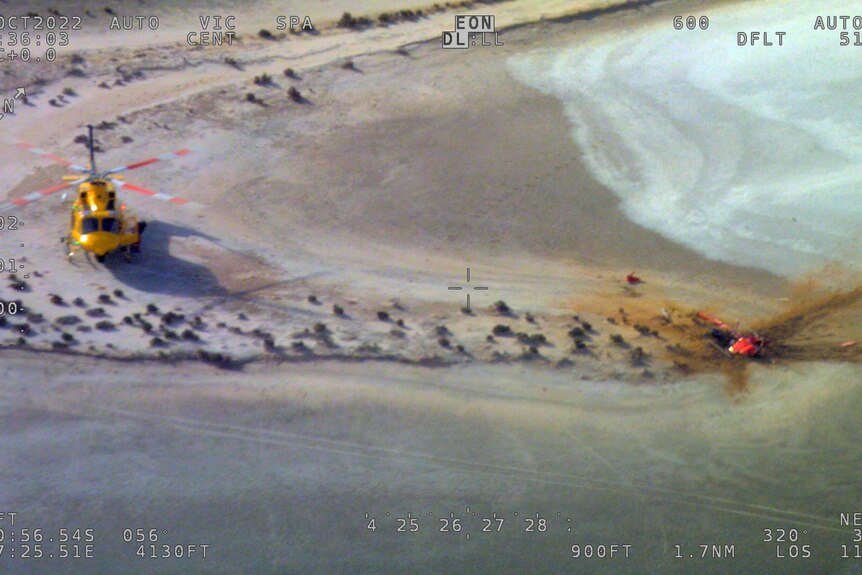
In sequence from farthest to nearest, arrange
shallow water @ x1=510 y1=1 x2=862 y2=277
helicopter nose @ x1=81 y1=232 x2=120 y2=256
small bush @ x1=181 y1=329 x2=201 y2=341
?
shallow water @ x1=510 y1=1 x2=862 y2=277 → helicopter nose @ x1=81 y1=232 x2=120 y2=256 → small bush @ x1=181 y1=329 x2=201 y2=341

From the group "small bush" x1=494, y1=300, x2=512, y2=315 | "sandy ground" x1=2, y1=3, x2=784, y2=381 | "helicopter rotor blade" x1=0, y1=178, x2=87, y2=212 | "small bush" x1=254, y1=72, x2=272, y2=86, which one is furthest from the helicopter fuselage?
"small bush" x1=254, y1=72, x2=272, y2=86

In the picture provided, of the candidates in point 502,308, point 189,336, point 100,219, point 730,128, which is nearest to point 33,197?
A: point 100,219

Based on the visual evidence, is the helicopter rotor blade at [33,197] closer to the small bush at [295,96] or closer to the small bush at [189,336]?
the small bush at [189,336]

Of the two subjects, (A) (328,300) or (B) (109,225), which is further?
(B) (109,225)

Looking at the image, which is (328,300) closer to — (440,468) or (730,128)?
(440,468)

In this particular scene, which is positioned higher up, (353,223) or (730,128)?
(730,128)

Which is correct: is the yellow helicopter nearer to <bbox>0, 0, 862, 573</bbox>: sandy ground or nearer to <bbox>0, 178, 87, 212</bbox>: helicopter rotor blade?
<bbox>0, 178, 87, 212</bbox>: helicopter rotor blade

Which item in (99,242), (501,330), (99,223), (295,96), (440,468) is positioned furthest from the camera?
(295,96)

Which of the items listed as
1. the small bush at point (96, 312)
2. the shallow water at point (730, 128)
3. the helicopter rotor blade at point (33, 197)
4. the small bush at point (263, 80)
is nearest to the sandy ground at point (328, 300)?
the small bush at point (96, 312)
